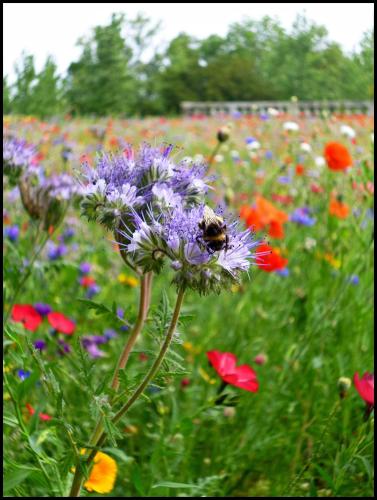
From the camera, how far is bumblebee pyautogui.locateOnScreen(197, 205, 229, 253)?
86 cm

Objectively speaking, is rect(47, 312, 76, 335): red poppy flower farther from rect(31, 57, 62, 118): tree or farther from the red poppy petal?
rect(31, 57, 62, 118): tree

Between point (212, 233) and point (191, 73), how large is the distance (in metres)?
21.4

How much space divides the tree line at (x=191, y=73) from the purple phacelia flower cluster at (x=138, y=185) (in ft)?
3.56

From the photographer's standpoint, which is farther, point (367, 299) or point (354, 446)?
point (367, 299)

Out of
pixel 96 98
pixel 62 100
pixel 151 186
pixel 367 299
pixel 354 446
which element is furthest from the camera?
pixel 96 98

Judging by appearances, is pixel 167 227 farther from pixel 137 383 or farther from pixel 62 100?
pixel 62 100

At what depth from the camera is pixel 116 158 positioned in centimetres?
108

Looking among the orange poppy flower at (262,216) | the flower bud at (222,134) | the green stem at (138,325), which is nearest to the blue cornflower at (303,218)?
the orange poppy flower at (262,216)

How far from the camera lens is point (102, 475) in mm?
1334

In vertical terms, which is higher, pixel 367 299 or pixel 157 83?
pixel 157 83

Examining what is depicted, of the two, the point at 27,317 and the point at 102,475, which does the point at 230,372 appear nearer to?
the point at 102,475

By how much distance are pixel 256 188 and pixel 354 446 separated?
348 centimetres

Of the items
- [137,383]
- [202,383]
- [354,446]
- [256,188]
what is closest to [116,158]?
[137,383]

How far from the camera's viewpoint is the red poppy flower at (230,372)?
147cm
